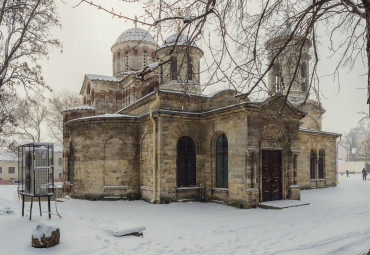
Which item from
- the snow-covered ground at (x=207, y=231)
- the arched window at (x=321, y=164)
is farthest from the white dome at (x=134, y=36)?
the arched window at (x=321, y=164)

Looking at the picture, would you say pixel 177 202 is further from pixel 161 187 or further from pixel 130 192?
pixel 130 192

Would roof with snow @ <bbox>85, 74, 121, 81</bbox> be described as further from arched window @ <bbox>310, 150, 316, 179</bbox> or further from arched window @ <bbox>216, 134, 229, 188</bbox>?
arched window @ <bbox>310, 150, 316, 179</bbox>

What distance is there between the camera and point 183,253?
6.33m

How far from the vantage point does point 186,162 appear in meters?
13.8

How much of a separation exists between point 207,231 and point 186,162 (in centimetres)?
569

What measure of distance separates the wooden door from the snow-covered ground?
133 cm

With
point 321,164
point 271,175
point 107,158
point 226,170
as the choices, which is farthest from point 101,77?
point 321,164

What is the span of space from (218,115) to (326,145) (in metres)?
11.9

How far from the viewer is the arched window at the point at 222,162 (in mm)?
13133

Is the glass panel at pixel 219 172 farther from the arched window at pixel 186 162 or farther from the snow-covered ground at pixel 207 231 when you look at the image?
the snow-covered ground at pixel 207 231

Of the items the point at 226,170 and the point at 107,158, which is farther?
the point at 107,158

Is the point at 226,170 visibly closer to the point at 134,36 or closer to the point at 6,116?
the point at 6,116

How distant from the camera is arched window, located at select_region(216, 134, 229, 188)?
13133mm

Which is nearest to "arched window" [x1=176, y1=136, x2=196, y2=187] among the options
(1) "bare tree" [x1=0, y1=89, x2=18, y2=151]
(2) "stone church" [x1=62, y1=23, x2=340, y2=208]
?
(2) "stone church" [x1=62, y1=23, x2=340, y2=208]
